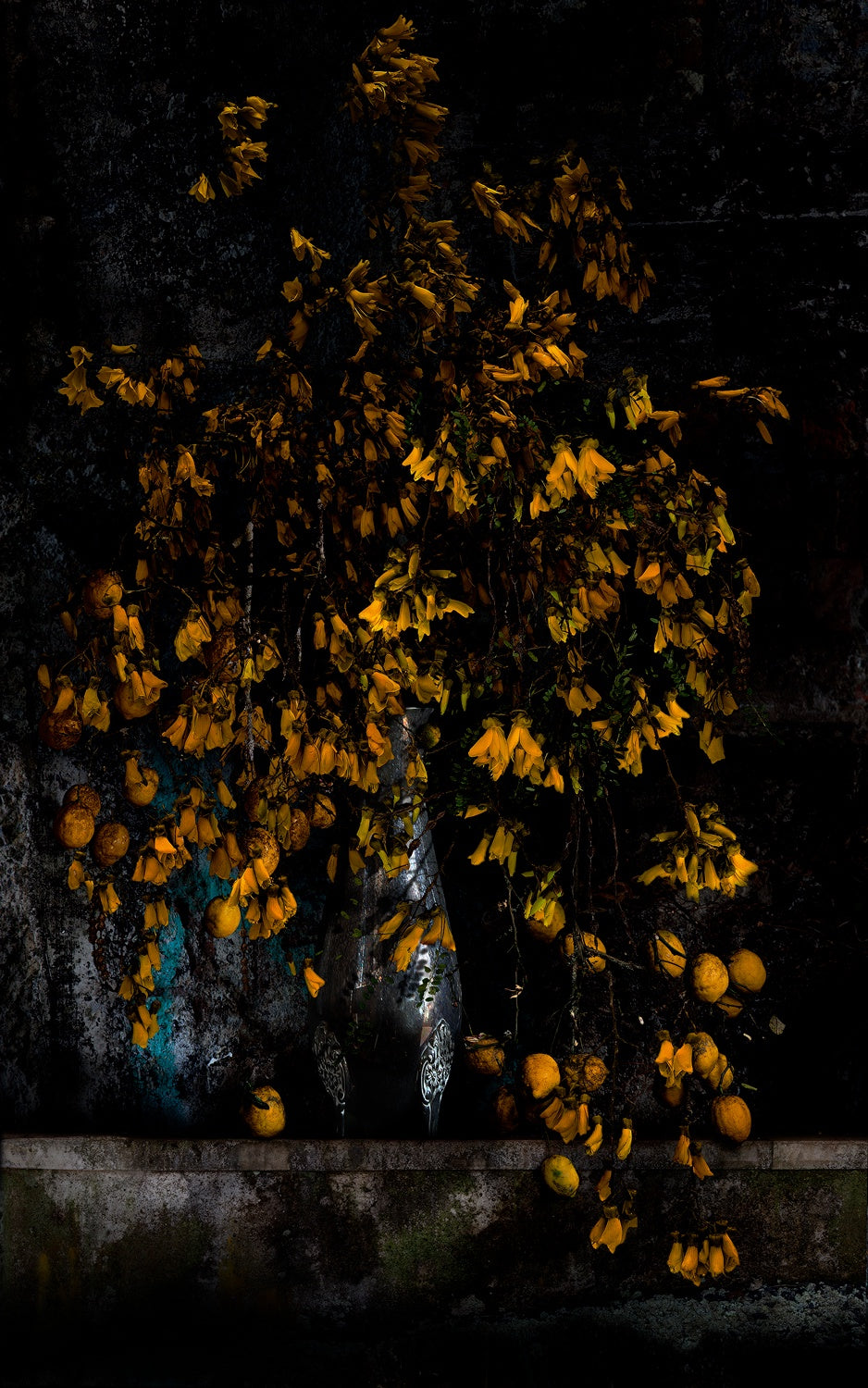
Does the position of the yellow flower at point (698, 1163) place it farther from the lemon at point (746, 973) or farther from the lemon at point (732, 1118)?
the lemon at point (746, 973)

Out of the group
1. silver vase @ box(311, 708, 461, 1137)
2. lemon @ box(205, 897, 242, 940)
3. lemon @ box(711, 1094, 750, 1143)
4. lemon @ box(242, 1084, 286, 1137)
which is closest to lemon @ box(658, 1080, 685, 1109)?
lemon @ box(711, 1094, 750, 1143)

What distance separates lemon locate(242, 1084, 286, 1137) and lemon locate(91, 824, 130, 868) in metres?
0.40

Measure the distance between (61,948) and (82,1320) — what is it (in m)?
0.52

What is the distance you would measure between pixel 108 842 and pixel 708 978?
0.78 metres

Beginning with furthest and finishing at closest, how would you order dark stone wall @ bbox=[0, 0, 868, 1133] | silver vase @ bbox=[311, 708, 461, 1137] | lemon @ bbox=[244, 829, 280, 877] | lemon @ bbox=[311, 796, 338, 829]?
dark stone wall @ bbox=[0, 0, 868, 1133] < silver vase @ bbox=[311, 708, 461, 1137] < lemon @ bbox=[311, 796, 338, 829] < lemon @ bbox=[244, 829, 280, 877]

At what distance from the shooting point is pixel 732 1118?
1.42 m

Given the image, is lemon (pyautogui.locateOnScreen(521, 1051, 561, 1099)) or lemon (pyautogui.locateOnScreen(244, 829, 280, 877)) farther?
lemon (pyautogui.locateOnScreen(521, 1051, 561, 1099))

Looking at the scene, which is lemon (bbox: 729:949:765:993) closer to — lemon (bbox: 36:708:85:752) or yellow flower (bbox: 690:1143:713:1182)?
yellow flower (bbox: 690:1143:713:1182)

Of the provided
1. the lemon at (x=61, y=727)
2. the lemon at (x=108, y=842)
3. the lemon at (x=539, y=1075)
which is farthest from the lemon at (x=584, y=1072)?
the lemon at (x=61, y=727)

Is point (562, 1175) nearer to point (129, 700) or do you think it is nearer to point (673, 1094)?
point (673, 1094)

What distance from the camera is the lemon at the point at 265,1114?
148cm

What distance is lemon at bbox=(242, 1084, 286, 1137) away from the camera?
1476 millimetres

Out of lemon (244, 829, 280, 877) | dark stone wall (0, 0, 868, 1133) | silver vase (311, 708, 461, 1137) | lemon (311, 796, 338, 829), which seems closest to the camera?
lemon (244, 829, 280, 877)

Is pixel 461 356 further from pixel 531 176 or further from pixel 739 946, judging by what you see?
pixel 739 946
